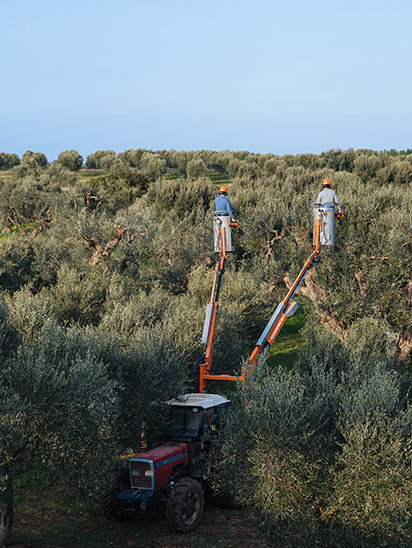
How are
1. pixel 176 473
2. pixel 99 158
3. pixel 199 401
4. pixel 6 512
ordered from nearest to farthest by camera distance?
pixel 6 512, pixel 176 473, pixel 199 401, pixel 99 158

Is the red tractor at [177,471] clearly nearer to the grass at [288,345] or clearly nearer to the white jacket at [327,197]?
the white jacket at [327,197]

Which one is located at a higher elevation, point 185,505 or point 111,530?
point 185,505

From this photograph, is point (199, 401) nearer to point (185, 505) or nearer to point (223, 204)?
point (185, 505)

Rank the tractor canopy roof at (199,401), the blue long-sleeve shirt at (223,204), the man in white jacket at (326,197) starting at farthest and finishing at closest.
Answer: the blue long-sleeve shirt at (223,204), the man in white jacket at (326,197), the tractor canopy roof at (199,401)

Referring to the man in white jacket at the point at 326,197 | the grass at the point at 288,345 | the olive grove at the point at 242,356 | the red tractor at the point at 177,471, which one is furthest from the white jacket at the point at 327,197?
the grass at the point at 288,345

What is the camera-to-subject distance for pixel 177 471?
1638 centimetres

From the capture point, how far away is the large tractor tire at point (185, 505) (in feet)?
50.4

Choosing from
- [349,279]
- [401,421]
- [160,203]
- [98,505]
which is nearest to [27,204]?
[160,203]

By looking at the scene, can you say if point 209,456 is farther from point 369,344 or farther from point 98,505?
point 369,344

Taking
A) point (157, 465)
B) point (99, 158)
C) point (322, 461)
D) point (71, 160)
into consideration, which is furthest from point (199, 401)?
point (99, 158)

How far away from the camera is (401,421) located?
13.1 meters

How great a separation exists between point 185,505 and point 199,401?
115 inches

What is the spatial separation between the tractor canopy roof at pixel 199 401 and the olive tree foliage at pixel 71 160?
10715 cm

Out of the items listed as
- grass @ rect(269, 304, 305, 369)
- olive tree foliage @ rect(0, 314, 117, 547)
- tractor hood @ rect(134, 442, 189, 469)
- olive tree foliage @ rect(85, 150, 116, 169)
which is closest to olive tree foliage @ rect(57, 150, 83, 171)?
olive tree foliage @ rect(85, 150, 116, 169)
